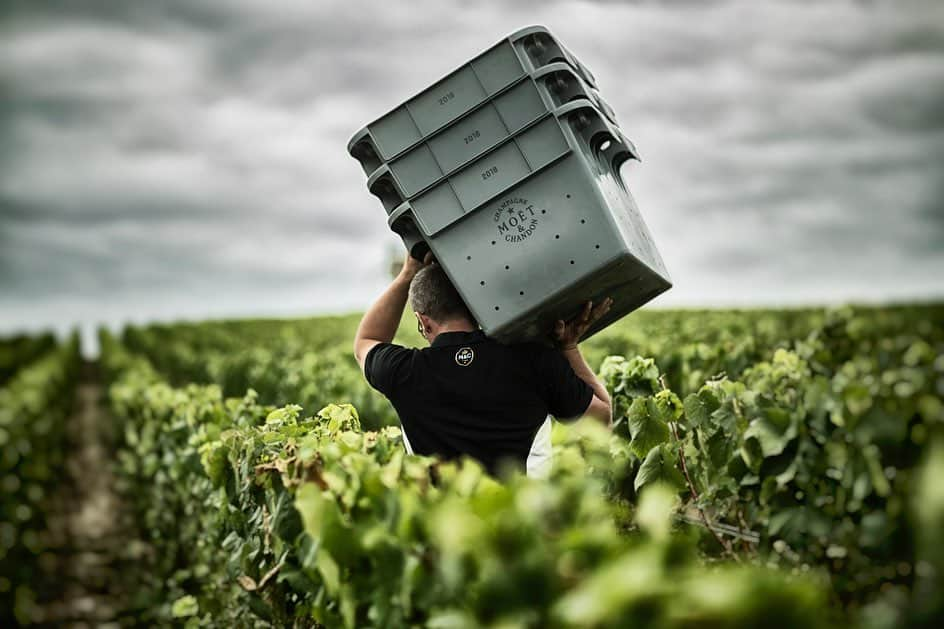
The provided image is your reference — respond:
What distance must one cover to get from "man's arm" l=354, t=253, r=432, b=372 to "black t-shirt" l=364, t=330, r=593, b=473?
1.43ft

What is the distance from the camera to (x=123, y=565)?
33.3 feet

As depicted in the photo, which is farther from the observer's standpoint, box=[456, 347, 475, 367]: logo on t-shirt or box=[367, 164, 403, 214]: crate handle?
box=[367, 164, 403, 214]: crate handle

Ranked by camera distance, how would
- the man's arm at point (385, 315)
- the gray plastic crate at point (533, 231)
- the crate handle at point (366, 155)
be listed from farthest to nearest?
the man's arm at point (385, 315), the crate handle at point (366, 155), the gray plastic crate at point (533, 231)

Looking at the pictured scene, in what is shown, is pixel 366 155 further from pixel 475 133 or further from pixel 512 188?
pixel 512 188

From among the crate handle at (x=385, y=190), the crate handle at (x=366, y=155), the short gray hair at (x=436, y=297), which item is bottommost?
the short gray hair at (x=436, y=297)

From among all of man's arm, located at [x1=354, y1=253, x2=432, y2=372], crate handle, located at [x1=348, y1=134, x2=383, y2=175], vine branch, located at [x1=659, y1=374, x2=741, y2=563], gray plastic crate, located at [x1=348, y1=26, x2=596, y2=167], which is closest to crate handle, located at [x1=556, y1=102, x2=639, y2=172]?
gray plastic crate, located at [x1=348, y1=26, x2=596, y2=167]

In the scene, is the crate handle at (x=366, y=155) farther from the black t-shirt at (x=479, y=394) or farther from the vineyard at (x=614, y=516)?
the vineyard at (x=614, y=516)

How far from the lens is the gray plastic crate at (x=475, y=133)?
3844 mm

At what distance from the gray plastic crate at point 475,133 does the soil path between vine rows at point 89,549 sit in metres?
5.93

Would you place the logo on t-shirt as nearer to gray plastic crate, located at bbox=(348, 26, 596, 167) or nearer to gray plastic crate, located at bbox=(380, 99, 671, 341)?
gray plastic crate, located at bbox=(380, 99, 671, 341)

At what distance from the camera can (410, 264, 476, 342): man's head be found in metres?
3.93

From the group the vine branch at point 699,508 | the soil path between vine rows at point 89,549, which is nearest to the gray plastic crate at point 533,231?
the vine branch at point 699,508

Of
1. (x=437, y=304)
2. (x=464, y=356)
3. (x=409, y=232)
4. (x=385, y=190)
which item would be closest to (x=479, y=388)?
(x=464, y=356)

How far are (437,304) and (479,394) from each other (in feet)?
1.58
